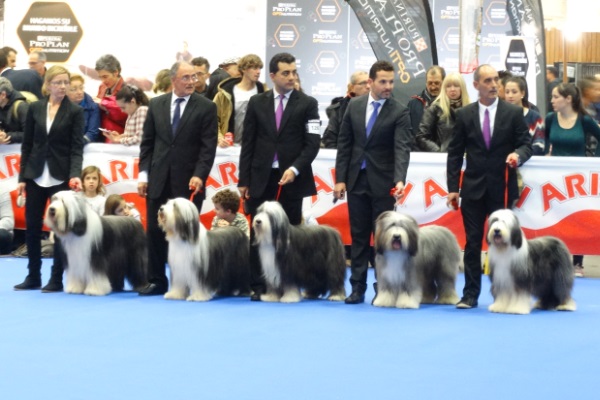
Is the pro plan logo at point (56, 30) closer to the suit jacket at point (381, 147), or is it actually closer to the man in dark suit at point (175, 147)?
the man in dark suit at point (175, 147)

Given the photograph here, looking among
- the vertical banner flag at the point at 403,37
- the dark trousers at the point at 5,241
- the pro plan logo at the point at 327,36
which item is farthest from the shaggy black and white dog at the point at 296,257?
the pro plan logo at the point at 327,36

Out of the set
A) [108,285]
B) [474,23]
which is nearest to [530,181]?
[474,23]

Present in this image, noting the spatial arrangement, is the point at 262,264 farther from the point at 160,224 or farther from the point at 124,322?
the point at 124,322

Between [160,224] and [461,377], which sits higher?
[160,224]

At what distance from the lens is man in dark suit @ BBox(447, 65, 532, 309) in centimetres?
730

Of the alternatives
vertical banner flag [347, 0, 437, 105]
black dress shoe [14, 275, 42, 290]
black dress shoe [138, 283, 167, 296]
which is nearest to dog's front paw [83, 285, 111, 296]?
black dress shoe [138, 283, 167, 296]

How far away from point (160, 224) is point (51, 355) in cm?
214

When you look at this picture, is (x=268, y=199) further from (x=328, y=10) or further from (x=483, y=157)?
(x=328, y=10)

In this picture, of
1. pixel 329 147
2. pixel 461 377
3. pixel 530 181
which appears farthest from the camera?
pixel 329 147

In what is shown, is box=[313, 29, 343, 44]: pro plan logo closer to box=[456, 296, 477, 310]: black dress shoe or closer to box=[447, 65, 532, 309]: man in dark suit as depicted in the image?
box=[447, 65, 532, 309]: man in dark suit

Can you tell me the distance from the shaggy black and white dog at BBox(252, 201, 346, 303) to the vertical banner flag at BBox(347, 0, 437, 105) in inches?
116

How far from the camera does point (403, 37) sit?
1020 centimetres

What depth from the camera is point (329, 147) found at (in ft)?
32.4

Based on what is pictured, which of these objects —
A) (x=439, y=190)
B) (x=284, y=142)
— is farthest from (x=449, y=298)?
(x=439, y=190)
